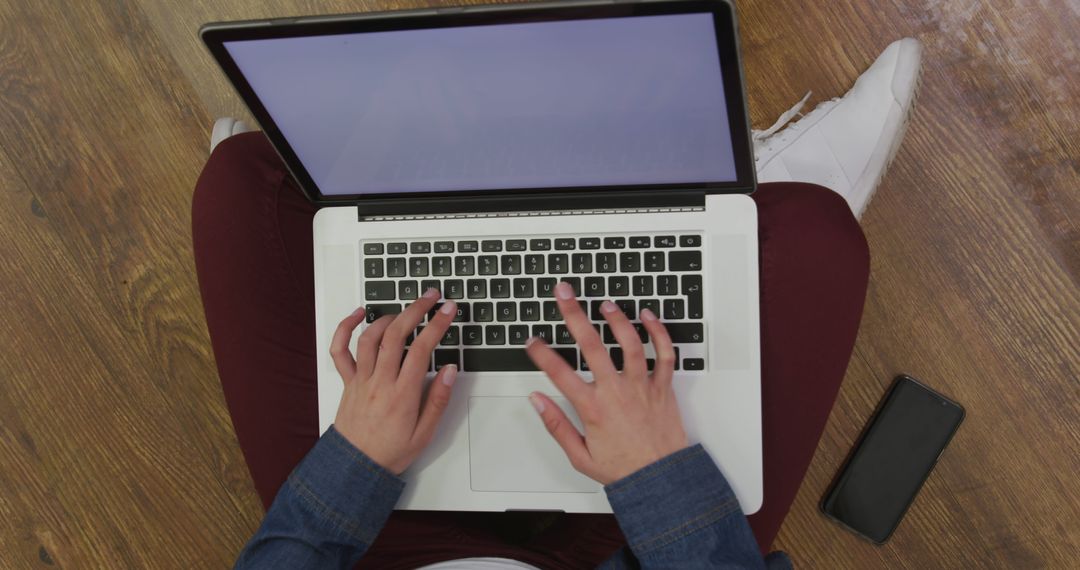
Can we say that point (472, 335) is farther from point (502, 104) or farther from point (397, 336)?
point (502, 104)

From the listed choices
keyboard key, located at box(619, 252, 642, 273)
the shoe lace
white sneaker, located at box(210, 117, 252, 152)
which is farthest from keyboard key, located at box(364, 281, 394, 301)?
the shoe lace

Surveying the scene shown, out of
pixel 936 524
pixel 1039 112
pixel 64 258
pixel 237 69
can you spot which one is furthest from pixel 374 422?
pixel 1039 112

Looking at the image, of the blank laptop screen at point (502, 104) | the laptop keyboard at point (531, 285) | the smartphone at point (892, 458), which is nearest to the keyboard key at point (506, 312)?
the laptop keyboard at point (531, 285)

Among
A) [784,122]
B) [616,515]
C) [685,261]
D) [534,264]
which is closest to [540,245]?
[534,264]

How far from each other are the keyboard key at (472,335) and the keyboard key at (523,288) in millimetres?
44

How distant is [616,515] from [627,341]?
0.14 meters

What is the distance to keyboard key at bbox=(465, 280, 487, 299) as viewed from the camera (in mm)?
571

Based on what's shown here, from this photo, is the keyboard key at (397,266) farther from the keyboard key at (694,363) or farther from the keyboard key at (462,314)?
the keyboard key at (694,363)

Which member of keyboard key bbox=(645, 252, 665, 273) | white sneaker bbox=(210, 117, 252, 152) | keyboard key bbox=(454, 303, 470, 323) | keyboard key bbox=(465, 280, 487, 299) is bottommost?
keyboard key bbox=(645, 252, 665, 273)

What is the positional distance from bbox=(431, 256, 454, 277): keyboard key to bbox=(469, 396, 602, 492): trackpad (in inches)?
4.6

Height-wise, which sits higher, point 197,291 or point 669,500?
point 197,291

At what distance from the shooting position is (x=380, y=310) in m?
0.58

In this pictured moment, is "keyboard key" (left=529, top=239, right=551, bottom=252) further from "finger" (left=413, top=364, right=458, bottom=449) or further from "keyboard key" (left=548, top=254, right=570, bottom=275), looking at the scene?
"finger" (left=413, top=364, right=458, bottom=449)

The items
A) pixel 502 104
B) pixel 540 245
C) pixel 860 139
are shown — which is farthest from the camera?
pixel 860 139
